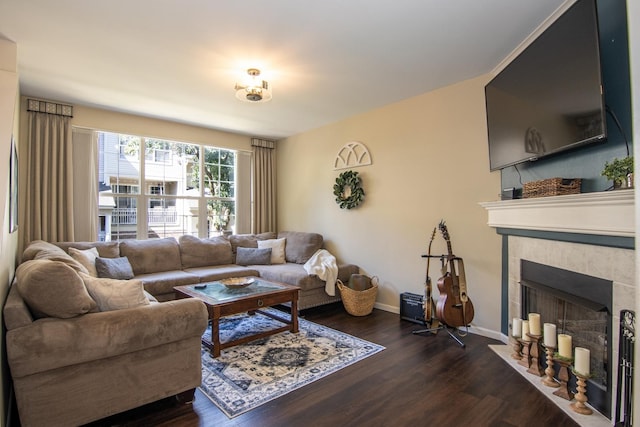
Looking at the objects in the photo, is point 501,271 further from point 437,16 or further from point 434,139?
point 437,16

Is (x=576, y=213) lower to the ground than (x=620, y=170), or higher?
lower

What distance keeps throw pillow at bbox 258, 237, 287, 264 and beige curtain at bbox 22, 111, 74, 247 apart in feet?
7.73

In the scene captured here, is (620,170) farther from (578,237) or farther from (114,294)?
(114,294)

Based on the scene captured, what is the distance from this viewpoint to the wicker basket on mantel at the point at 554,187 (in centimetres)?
209

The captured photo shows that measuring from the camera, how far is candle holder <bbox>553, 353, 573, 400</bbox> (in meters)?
2.09

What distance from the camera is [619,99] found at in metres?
1.83

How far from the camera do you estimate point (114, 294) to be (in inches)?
76.5

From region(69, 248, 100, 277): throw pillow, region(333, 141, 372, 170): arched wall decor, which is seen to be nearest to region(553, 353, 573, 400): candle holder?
region(333, 141, 372, 170): arched wall decor

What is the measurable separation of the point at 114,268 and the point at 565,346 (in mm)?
4081

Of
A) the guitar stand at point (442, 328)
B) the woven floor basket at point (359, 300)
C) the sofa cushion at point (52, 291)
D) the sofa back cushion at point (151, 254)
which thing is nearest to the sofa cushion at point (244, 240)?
the sofa back cushion at point (151, 254)

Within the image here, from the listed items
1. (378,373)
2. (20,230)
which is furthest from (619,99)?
(20,230)

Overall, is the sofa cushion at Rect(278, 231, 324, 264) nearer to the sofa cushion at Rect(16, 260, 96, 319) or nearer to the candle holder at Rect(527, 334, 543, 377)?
the candle holder at Rect(527, 334, 543, 377)

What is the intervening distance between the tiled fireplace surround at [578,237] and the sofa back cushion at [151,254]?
379cm

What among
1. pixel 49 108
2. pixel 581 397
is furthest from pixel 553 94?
pixel 49 108
